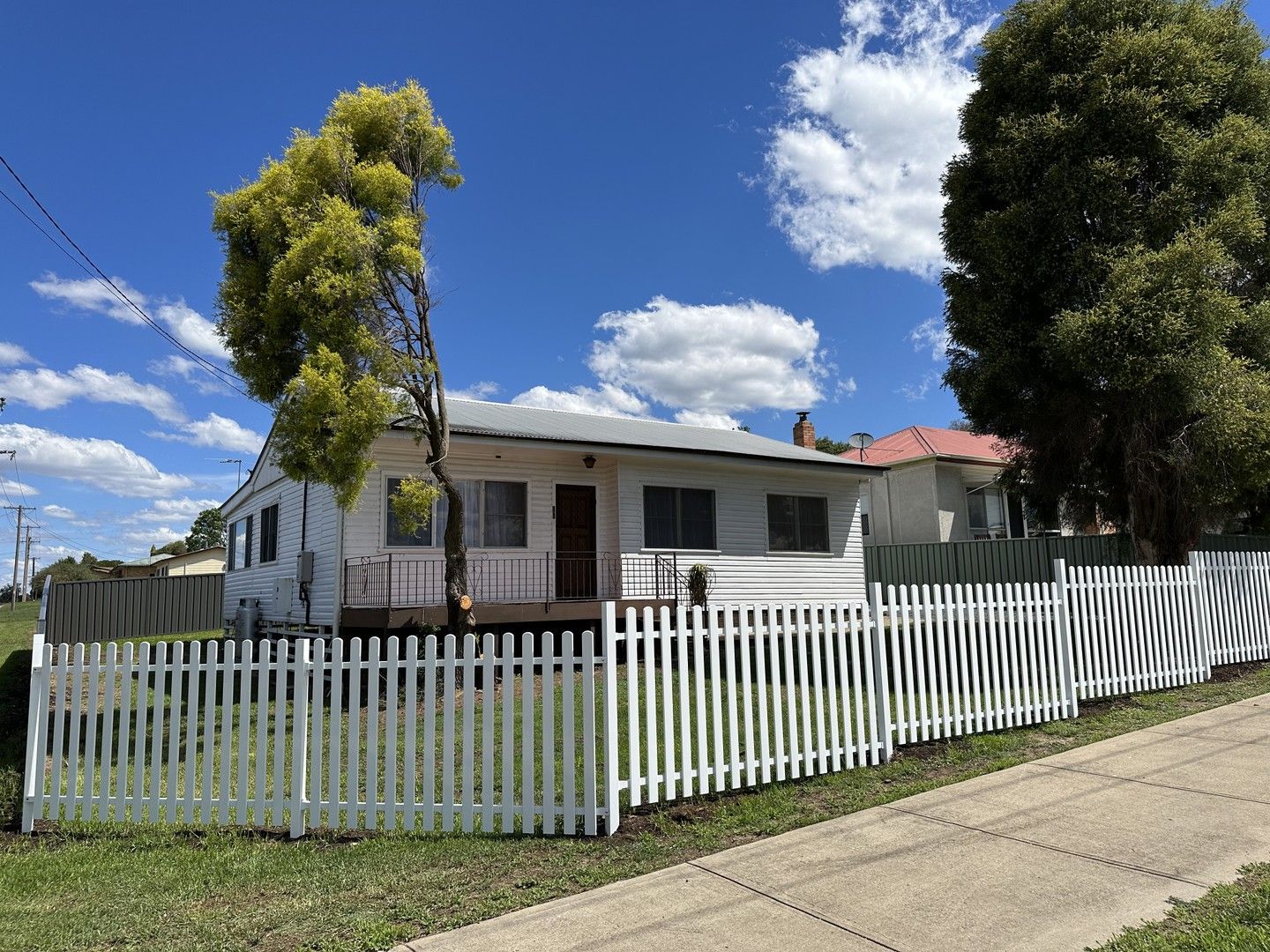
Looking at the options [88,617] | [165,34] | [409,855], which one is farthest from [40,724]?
[88,617]

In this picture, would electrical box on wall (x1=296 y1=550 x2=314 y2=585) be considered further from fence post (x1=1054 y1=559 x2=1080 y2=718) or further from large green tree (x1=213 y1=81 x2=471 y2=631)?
fence post (x1=1054 y1=559 x2=1080 y2=718)

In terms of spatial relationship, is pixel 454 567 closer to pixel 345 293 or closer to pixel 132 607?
pixel 345 293

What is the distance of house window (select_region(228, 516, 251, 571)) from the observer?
2058cm

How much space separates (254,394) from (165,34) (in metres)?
5.67

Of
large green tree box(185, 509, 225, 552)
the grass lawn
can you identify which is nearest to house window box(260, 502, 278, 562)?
the grass lawn

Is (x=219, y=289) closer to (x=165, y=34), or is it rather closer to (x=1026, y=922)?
(x=165, y=34)

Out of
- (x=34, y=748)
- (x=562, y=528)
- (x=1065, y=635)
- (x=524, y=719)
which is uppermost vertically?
(x=562, y=528)

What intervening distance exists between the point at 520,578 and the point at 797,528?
6793 millimetres

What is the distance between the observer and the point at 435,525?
47.1ft

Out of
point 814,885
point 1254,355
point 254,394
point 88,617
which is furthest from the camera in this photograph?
point 88,617

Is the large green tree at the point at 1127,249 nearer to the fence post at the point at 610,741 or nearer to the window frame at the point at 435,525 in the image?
the window frame at the point at 435,525

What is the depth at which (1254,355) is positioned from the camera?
13.7m

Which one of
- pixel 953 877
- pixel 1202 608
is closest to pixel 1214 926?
pixel 953 877

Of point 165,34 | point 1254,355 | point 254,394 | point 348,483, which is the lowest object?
point 348,483
